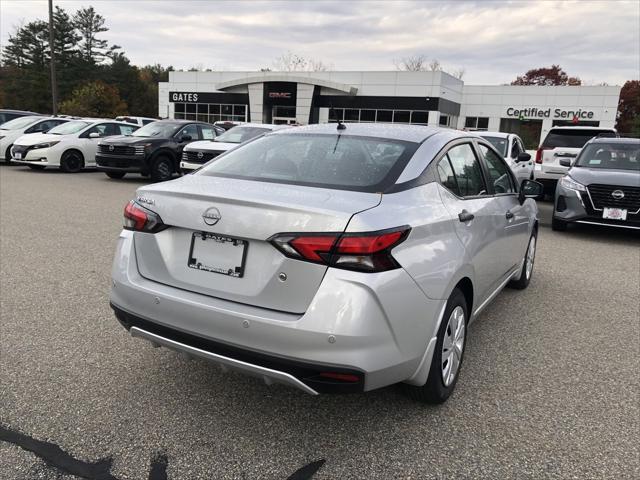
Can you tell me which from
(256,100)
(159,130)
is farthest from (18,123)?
(256,100)

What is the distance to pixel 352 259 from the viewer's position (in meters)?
2.38

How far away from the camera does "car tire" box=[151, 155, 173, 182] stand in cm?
1399

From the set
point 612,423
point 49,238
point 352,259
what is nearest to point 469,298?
point 612,423

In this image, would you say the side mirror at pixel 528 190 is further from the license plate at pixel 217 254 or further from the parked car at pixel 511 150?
the parked car at pixel 511 150

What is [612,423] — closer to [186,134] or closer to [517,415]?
[517,415]

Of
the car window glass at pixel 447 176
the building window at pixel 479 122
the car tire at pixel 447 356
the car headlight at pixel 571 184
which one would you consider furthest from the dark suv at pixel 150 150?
the building window at pixel 479 122

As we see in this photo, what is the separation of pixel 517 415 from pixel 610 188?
22.1 feet

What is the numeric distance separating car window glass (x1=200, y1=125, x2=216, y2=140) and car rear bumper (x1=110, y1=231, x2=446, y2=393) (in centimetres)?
1308

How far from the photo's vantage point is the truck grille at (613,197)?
8297 mm

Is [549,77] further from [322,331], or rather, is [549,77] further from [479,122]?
[322,331]

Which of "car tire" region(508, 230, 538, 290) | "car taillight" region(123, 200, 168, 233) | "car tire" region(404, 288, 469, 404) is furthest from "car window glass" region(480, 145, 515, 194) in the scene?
"car taillight" region(123, 200, 168, 233)

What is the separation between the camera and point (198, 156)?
43.6 ft

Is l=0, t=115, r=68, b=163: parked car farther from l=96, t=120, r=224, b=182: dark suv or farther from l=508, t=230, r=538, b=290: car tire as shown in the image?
l=508, t=230, r=538, b=290: car tire

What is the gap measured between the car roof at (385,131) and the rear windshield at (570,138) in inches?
459
